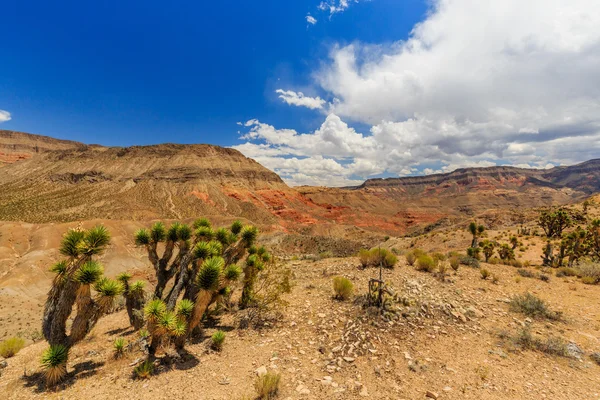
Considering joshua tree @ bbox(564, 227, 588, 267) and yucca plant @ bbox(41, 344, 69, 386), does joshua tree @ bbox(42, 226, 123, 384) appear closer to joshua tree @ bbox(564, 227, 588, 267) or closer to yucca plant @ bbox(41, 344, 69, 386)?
yucca plant @ bbox(41, 344, 69, 386)

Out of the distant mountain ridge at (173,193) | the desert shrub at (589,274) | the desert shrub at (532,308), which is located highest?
the distant mountain ridge at (173,193)

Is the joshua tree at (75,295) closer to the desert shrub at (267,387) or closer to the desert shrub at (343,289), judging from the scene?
the desert shrub at (267,387)

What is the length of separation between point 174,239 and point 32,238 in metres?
46.3

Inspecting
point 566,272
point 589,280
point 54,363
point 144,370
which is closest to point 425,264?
point 589,280

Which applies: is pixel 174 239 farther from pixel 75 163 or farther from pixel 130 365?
pixel 75 163

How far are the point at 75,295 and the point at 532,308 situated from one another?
50.4 ft

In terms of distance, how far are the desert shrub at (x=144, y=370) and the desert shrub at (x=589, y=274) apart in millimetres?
19542

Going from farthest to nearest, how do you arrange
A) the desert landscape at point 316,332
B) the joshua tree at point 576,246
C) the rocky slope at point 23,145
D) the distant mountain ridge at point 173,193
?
the rocky slope at point 23,145 < the distant mountain ridge at point 173,193 < the joshua tree at point 576,246 < the desert landscape at point 316,332

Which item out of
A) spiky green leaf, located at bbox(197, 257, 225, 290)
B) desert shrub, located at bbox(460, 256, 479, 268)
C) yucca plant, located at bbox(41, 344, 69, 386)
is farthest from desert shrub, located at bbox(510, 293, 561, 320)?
yucca plant, located at bbox(41, 344, 69, 386)

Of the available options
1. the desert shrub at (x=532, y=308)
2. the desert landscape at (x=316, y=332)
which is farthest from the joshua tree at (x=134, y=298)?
the desert shrub at (x=532, y=308)

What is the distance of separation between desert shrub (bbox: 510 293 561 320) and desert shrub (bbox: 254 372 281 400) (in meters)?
9.50

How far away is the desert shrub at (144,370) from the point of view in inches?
273

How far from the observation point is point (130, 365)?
25.2ft

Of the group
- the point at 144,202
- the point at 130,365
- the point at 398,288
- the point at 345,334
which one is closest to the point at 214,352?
the point at 130,365
